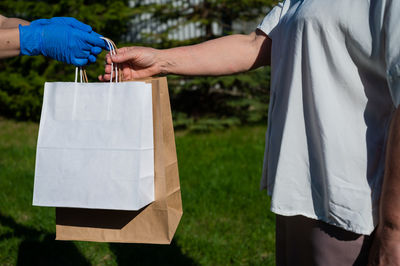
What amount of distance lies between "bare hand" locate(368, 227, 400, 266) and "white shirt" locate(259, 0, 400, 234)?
0.04m

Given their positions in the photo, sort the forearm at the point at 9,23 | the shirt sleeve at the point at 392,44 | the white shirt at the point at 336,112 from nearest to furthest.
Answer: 1. the shirt sleeve at the point at 392,44
2. the white shirt at the point at 336,112
3. the forearm at the point at 9,23

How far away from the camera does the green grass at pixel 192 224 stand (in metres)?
3.19

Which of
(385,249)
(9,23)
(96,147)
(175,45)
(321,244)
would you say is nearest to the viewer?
(385,249)

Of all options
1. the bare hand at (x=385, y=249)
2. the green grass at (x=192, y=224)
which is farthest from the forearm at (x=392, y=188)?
the green grass at (x=192, y=224)

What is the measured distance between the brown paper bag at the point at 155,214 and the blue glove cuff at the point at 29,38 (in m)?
0.66

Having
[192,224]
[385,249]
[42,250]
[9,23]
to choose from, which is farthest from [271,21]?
[42,250]

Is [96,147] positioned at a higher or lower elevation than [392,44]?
lower

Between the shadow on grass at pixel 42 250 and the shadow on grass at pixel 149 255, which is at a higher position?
the shadow on grass at pixel 42 250

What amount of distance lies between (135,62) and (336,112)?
93 centimetres

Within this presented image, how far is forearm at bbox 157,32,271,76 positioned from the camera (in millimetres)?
1768

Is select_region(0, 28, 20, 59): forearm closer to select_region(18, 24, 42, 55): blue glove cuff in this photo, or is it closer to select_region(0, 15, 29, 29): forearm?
select_region(18, 24, 42, 55): blue glove cuff

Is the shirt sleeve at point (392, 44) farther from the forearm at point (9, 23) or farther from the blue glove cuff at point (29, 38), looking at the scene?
the forearm at point (9, 23)

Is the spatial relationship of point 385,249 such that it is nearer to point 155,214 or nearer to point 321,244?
point 321,244

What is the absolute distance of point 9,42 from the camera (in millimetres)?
1971
